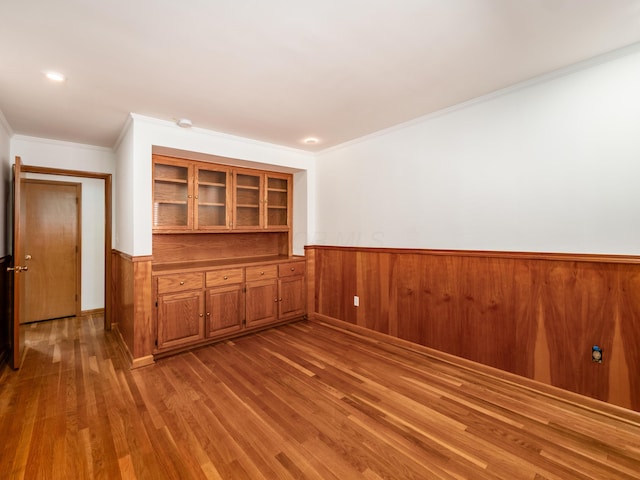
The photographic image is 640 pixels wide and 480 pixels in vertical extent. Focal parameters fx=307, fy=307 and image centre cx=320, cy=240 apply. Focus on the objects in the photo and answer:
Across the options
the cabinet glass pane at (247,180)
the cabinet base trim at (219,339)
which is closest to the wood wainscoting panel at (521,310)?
the cabinet base trim at (219,339)

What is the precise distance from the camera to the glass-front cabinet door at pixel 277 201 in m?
4.28

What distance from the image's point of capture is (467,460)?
5.49 ft

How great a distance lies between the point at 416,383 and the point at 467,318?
2.46 feet

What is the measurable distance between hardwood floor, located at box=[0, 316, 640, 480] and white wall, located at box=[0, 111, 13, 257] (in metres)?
1.25

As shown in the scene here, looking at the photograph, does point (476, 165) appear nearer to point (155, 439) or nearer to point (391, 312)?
point (391, 312)

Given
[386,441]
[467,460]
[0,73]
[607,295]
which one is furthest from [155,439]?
[607,295]

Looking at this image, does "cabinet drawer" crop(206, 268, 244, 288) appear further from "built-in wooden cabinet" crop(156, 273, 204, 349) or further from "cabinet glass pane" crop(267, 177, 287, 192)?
"cabinet glass pane" crop(267, 177, 287, 192)

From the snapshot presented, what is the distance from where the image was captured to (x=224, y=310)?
345 cm

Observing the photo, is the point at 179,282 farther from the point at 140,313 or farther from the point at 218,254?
the point at 218,254

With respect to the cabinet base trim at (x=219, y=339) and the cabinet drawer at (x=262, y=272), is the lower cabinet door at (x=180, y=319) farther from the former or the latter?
the cabinet drawer at (x=262, y=272)

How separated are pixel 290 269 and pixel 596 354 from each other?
3040 millimetres

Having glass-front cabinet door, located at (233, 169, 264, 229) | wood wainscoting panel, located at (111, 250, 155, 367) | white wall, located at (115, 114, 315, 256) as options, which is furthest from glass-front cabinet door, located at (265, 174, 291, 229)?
wood wainscoting panel, located at (111, 250, 155, 367)

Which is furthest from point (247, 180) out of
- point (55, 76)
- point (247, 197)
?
point (55, 76)

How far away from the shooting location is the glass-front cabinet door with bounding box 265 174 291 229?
4.28 meters
